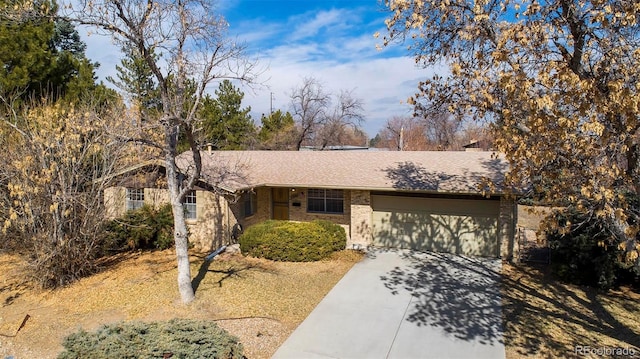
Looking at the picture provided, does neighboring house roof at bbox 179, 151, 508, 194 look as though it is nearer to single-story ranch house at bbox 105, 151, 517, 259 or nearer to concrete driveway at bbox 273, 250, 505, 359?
single-story ranch house at bbox 105, 151, 517, 259

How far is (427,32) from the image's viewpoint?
8070 mm

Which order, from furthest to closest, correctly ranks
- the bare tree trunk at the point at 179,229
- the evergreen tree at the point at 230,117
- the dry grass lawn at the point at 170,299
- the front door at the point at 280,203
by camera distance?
the evergreen tree at the point at 230,117, the front door at the point at 280,203, the bare tree trunk at the point at 179,229, the dry grass lawn at the point at 170,299

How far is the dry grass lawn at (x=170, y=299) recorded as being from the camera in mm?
7785

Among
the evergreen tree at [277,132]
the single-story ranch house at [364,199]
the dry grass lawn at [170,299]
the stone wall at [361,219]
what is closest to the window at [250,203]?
the single-story ranch house at [364,199]

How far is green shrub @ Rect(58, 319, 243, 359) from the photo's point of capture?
5.27m

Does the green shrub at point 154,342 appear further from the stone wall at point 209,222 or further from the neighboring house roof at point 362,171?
the stone wall at point 209,222

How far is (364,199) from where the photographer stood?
1424cm

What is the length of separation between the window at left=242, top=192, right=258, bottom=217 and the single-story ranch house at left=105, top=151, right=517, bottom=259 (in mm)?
38

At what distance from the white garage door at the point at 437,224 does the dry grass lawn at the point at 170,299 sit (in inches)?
89.1

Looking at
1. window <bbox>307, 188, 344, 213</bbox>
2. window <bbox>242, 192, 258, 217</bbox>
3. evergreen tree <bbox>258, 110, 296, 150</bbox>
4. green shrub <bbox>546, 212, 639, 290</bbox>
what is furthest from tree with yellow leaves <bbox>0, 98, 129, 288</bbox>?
evergreen tree <bbox>258, 110, 296, 150</bbox>

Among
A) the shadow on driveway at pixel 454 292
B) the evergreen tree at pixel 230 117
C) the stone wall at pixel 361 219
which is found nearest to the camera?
the shadow on driveway at pixel 454 292

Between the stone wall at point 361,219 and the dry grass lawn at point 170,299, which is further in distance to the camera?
the stone wall at point 361,219

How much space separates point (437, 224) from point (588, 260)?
14.3 ft

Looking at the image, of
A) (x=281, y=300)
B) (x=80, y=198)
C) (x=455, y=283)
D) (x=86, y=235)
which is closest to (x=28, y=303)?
(x=86, y=235)
